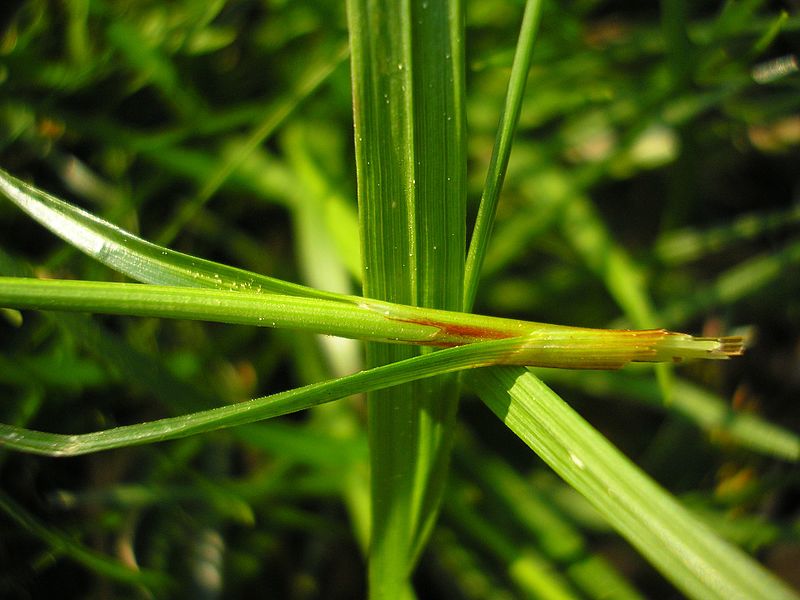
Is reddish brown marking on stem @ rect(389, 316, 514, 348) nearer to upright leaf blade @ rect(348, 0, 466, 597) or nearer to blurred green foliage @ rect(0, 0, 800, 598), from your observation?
upright leaf blade @ rect(348, 0, 466, 597)

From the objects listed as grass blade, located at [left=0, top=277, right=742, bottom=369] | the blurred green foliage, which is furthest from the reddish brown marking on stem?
the blurred green foliage

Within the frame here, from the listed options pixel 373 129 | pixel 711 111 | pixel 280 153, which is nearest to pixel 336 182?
pixel 280 153

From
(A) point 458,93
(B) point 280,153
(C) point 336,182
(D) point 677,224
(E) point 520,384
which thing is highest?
(B) point 280,153

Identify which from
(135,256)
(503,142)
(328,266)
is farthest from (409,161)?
(328,266)

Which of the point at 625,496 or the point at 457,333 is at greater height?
the point at 457,333

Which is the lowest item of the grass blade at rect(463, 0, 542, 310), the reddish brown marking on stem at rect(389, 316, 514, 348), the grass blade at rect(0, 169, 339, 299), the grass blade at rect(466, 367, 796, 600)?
the grass blade at rect(466, 367, 796, 600)

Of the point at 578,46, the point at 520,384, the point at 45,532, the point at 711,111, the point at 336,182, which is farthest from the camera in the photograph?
the point at 711,111

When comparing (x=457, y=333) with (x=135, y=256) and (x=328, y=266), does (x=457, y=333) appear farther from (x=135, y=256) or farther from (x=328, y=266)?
(x=328, y=266)

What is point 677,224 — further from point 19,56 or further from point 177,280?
point 19,56
